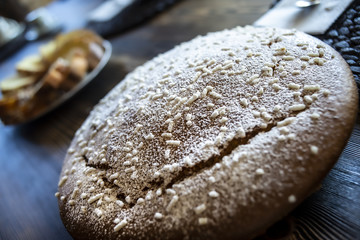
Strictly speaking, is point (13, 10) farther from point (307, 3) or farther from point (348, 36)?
point (348, 36)

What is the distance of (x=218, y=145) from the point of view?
2.29 ft

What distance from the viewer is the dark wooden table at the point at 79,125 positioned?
2.20ft

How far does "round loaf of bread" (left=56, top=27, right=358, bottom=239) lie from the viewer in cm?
59

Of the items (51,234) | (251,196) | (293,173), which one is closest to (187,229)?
(251,196)

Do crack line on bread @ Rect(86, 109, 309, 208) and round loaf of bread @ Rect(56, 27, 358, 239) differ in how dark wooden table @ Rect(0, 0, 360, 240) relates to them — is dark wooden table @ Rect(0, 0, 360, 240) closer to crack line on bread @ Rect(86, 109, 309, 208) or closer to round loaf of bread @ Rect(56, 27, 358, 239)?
round loaf of bread @ Rect(56, 27, 358, 239)

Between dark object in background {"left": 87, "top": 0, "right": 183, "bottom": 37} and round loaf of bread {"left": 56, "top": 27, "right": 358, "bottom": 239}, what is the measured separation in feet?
5.54

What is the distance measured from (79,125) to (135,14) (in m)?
1.43

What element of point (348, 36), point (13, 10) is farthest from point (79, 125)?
point (13, 10)

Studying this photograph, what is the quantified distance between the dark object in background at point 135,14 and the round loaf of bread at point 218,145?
1688 mm

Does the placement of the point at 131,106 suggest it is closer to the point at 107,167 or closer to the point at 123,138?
the point at 123,138

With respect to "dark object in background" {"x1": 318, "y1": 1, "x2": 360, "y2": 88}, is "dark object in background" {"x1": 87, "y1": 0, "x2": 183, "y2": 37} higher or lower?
lower

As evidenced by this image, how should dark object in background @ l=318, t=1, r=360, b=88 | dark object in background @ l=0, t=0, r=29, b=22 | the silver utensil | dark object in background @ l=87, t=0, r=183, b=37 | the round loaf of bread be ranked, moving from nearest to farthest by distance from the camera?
the round loaf of bread, dark object in background @ l=318, t=1, r=360, b=88, the silver utensil, dark object in background @ l=87, t=0, r=183, b=37, dark object in background @ l=0, t=0, r=29, b=22

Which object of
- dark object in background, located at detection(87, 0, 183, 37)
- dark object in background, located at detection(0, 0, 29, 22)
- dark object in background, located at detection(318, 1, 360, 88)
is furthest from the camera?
dark object in background, located at detection(0, 0, 29, 22)

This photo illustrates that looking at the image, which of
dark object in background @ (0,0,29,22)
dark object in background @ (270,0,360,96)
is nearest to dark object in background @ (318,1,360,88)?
dark object in background @ (270,0,360,96)
